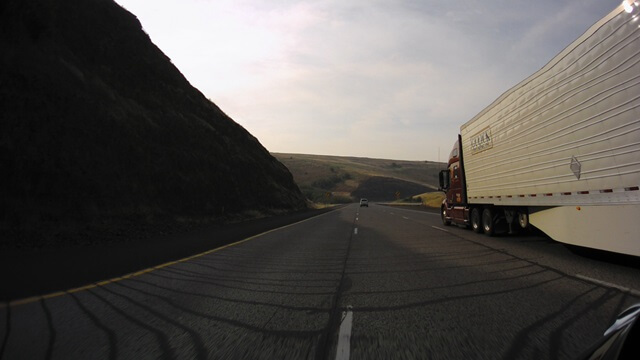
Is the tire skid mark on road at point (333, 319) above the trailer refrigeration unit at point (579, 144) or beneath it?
beneath

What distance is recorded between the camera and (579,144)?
9.57 m

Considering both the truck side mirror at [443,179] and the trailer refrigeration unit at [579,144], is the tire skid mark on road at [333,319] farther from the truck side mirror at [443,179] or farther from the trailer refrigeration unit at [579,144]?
the truck side mirror at [443,179]

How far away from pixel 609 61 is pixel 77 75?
25327 mm

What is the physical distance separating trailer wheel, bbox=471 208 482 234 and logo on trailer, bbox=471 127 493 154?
2.32m

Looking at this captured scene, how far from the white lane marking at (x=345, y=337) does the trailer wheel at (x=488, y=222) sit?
1109 centimetres

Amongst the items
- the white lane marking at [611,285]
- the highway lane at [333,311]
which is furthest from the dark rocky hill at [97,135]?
the white lane marking at [611,285]

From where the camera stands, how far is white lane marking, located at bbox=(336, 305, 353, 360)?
13.8 feet

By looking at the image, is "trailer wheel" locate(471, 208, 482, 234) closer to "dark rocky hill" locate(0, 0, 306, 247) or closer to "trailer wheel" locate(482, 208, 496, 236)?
"trailer wheel" locate(482, 208, 496, 236)

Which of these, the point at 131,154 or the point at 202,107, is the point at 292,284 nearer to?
the point at 131,154

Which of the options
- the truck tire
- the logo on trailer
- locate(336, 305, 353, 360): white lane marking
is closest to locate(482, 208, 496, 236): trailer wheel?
the truck tire

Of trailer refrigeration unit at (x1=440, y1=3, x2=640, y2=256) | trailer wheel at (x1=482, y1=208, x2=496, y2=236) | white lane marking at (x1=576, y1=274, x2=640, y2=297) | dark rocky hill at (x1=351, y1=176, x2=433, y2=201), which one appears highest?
dark rocky hill at (x1=351, y1=176, x2=433, y2=201)

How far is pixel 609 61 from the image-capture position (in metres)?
8.24

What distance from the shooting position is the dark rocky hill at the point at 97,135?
1772 centimetres

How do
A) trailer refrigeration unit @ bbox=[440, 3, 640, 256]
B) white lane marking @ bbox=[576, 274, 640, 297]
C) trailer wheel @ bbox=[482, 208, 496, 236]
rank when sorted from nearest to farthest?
white lane marking @ bbox=[576, 274, 640, 297]
trailer refrigeration unit @ bbox=[440, 3, 640, 256]
trailer wheel @ bbox=[482, 208, 496, 236]
